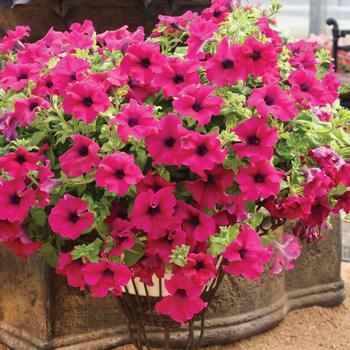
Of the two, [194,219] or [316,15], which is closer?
[194,219]

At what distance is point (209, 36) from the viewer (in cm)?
198

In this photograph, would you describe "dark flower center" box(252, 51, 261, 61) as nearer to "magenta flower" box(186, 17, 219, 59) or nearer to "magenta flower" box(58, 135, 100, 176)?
"magenta flower" box(186, 17, 219, 59)

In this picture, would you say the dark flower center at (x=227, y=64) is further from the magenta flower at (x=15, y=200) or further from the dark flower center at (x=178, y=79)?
the magenta flower at (x=15, y=200)

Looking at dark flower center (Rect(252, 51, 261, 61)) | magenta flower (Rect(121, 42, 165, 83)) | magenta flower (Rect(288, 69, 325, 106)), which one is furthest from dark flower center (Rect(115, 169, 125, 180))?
magenta flower (Rect(288, 69, 325, 106))

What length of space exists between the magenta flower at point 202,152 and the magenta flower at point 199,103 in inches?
2.7

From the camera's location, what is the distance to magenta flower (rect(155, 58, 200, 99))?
1.83 meters

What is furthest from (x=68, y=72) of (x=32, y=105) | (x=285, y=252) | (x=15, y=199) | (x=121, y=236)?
(x=285, y=252)

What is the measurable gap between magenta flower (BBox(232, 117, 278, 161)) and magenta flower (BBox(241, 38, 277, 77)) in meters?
0.14

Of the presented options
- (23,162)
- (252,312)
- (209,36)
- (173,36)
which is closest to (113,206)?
(23,162)

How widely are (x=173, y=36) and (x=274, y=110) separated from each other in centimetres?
65

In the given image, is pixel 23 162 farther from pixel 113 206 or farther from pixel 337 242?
pixel 337 242

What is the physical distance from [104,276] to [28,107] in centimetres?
48

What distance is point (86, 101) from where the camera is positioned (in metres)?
1.74

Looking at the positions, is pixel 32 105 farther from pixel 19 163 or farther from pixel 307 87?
pixel 307 87
